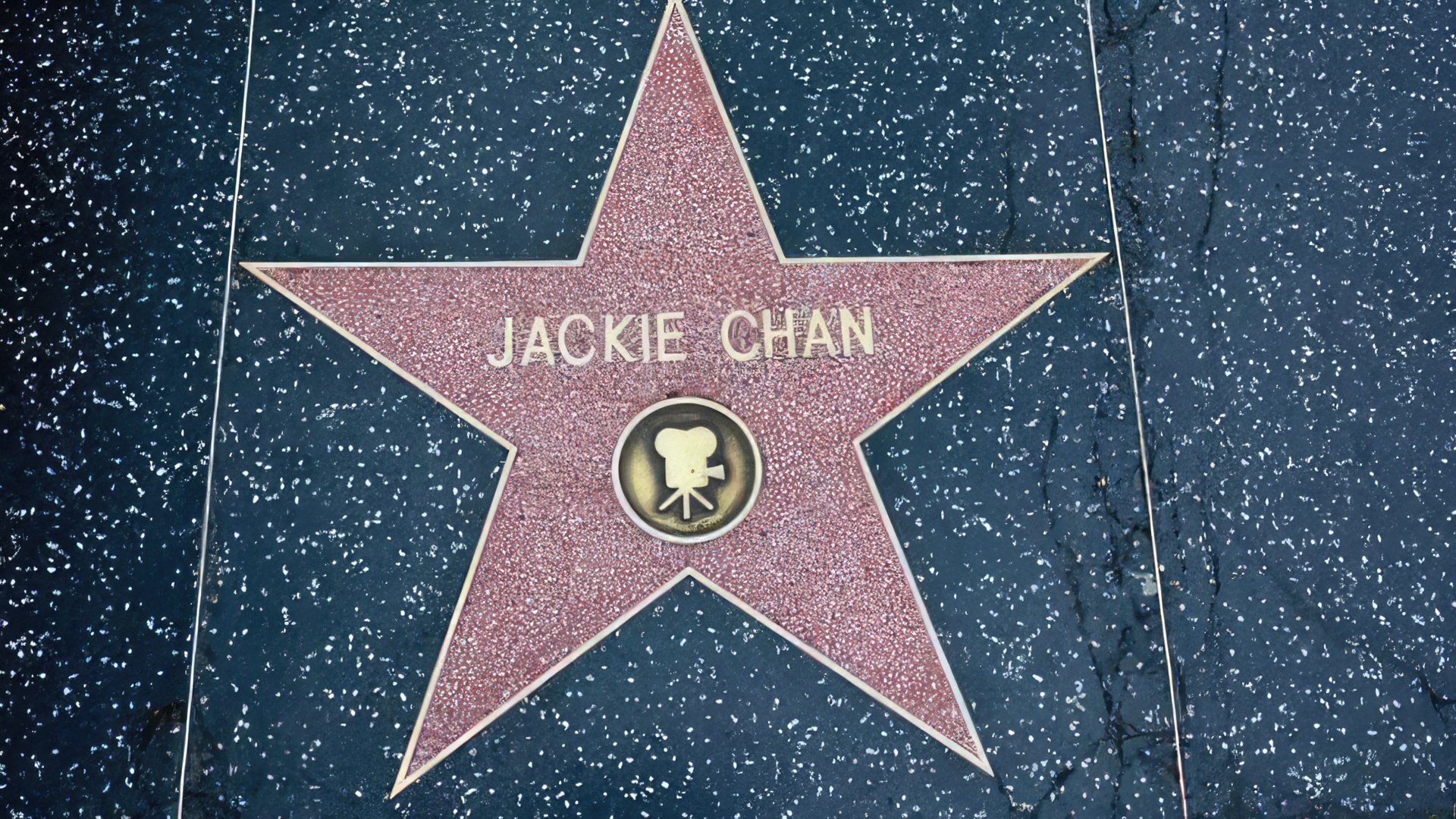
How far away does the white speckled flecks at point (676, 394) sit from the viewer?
1.66 meters

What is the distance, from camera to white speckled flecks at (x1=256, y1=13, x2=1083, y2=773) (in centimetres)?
166

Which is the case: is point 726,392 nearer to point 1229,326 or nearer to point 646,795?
point 646,795

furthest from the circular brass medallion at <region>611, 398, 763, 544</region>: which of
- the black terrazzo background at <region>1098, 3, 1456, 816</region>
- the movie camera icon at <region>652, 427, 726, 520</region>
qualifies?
the black terrazzo background at <region>1098, 3, 1456, 816</region>

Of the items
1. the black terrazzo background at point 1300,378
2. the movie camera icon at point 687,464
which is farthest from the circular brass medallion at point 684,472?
the black terrazzo background at point 1300,378

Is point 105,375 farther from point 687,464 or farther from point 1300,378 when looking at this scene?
point 1300,378

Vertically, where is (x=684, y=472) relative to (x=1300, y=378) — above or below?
below

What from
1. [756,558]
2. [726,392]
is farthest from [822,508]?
[726,392]

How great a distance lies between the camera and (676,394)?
67.4 inches

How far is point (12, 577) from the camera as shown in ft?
5.58

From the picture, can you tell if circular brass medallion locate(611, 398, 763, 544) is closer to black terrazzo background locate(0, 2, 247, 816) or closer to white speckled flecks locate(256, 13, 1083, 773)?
white speckled flecks locate(256, 13, 1083, 773)

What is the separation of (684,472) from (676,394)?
0.14m

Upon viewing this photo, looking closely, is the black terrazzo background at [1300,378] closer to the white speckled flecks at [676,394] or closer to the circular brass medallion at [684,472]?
the white speckled flecks at [676,394]

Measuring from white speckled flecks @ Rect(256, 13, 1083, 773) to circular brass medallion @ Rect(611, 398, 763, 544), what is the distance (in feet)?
0.07

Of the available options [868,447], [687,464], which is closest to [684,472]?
[687,464]
